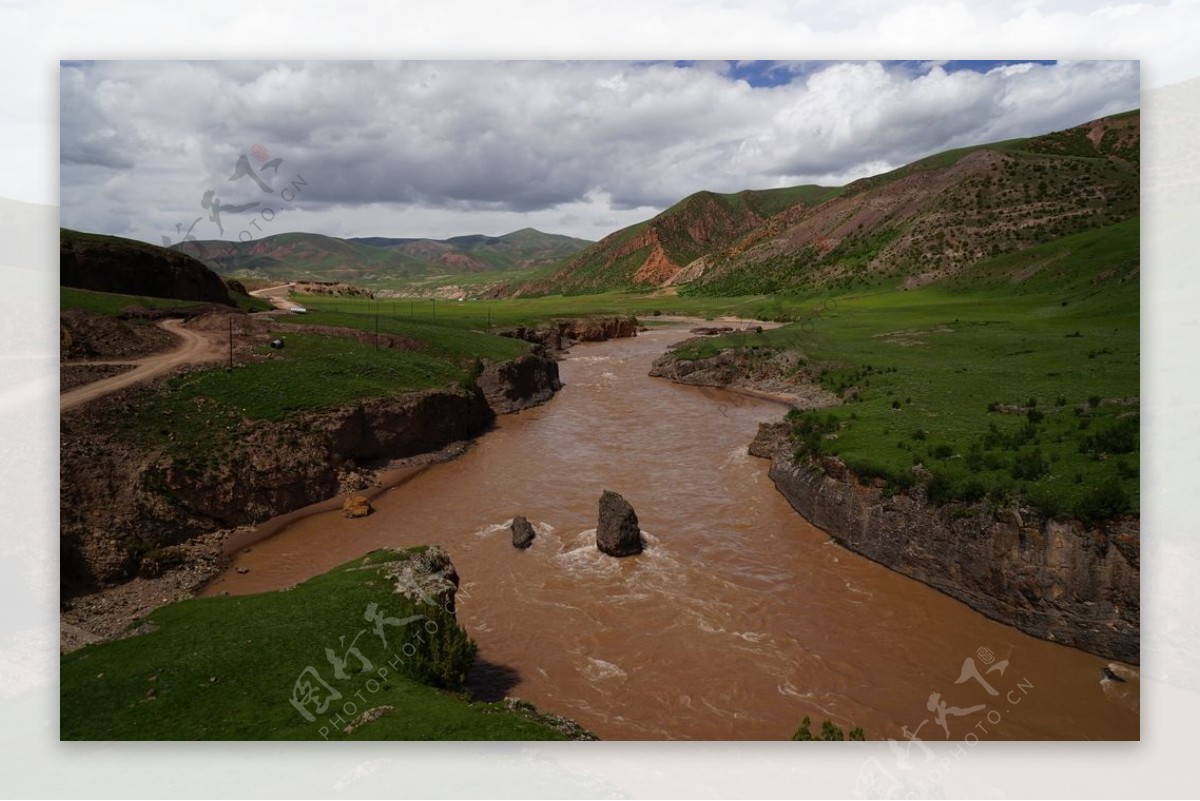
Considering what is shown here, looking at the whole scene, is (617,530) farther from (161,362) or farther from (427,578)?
(161,362)

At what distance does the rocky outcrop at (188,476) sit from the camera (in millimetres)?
19359

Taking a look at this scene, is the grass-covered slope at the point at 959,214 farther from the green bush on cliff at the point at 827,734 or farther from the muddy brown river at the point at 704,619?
the green bush on cliff at the point at 827,734

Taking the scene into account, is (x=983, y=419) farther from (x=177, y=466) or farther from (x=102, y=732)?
(x=177, y=466)

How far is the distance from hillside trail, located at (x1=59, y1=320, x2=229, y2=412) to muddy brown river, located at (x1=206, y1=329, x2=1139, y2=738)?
8084 mm

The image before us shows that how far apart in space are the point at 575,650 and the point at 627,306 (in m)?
114

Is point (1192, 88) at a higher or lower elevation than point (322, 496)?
higher

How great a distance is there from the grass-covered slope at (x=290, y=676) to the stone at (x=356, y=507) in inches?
388

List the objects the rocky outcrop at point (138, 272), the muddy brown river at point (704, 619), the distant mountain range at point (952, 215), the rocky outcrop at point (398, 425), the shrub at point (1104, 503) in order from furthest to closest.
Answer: the distant mountain range at point (952, 215) < the rocky outcrop at point (138, 272) < the rocky outcrop at point (398, 425) < the shrub at point (1104, 503) < the muddy brown river at point (704, 619)

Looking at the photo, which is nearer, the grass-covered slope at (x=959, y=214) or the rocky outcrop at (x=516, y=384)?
the rocky outcrop at (x=516, y=384)

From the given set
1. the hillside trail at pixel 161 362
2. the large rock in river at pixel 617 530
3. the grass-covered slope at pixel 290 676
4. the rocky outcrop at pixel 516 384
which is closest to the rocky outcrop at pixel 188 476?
the hillside trail at pixel 161 362

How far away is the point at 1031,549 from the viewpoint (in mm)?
15984

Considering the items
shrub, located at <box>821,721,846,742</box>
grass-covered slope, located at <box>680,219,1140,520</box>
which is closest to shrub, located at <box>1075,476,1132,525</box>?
grass-covered slope, located at <box>680,219,1140,520</box>

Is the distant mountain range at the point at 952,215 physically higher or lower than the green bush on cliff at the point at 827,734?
higher

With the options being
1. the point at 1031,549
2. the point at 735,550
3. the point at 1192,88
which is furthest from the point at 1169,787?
the point at 1192,88
